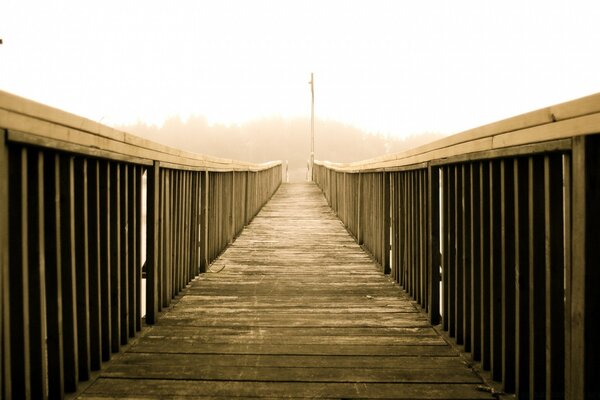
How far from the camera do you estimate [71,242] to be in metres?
2.38

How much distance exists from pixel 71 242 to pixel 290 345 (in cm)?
157

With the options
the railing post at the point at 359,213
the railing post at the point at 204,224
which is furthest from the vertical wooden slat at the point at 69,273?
the railing post at the point at 359,213

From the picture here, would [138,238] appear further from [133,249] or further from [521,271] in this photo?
[521,271]

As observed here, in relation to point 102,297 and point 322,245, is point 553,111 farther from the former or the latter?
point 322,245

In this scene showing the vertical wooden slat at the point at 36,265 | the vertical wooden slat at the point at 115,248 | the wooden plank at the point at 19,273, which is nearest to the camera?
the wooden plank at the point at 19,273

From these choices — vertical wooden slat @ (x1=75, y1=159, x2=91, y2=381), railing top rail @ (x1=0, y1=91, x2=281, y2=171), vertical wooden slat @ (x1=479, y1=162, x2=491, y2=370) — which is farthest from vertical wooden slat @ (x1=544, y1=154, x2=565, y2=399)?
vertical wooden slat @ (x1=75, y1=159, x2=91, y2=381)

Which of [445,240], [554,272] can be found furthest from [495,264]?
[445,240]

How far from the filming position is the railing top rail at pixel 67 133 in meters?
1.85

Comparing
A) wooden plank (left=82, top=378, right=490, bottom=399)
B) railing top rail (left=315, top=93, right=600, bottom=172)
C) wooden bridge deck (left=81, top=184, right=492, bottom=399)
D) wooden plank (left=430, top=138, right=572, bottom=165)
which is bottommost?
wooden plank (left=82, top=378, right=490, bottom=399)

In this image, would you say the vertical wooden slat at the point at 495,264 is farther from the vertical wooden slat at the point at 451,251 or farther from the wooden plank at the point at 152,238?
the wooden plank at the point at 152,238

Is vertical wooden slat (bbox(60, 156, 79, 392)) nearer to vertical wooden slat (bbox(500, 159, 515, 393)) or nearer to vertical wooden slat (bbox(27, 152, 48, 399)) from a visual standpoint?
vertical wooden slat (bbox(27, 152, 48, 399))

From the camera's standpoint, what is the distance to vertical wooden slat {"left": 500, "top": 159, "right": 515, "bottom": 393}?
7.88 feet

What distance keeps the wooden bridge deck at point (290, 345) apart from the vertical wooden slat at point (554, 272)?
0.54 metres

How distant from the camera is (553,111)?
6.14ft
